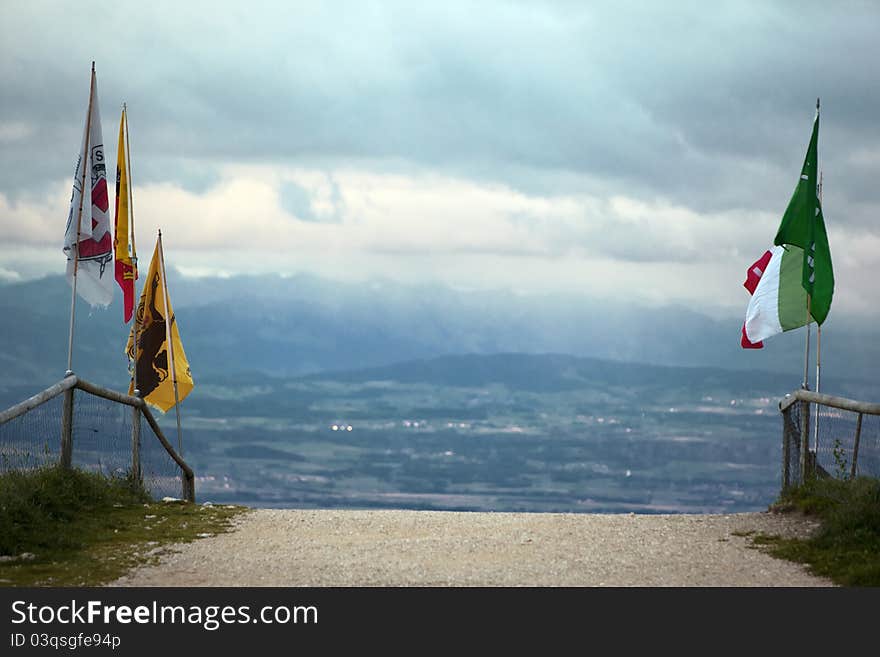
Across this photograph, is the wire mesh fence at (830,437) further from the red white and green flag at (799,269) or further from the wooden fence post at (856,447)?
the red white and green flag at (799,269)

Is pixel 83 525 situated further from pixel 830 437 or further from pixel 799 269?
pixel 799 269

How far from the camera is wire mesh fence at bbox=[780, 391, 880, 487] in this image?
49.2ft

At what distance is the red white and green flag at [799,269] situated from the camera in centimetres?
1778

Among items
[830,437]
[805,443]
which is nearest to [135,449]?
[805,443]

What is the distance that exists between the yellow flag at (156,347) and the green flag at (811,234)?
995 cm

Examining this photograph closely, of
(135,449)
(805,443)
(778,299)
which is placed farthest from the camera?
(778,299)

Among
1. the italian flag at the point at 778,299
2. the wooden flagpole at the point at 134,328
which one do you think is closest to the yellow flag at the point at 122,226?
the wooden flagpole at the point at 134,328

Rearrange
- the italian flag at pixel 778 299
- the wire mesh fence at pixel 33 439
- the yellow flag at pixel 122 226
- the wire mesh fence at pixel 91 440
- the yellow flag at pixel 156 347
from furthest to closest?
the yellow flag at pixel 156 347 < the yellow flag at pixel 122 226 < the italian flag at pixel 778 299 < the wire mesh fence at pixel 91 440 < the wire mesh fence at pixel 33 439

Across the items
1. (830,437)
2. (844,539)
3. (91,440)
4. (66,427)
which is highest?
(830,437)

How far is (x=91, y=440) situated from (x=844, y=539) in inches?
350

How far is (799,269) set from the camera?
18.4m

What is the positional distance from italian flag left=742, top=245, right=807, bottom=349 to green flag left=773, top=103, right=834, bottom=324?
0.31m

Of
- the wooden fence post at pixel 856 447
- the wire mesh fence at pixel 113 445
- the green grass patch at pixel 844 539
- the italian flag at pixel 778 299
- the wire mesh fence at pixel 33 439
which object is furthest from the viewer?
the italian flag at pixel 778 299

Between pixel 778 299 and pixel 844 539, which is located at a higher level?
pixel 778 299
